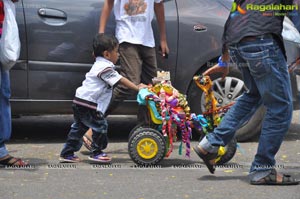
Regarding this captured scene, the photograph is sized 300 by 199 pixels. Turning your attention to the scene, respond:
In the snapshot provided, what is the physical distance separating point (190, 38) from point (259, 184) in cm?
204

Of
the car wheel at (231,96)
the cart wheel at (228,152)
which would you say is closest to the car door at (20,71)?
the car wheel at (231,96)

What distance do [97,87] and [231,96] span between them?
4.95ft

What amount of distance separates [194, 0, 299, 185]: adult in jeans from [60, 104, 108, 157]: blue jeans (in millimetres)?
1010

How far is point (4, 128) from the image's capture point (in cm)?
595

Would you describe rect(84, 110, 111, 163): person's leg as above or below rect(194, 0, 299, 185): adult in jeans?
below

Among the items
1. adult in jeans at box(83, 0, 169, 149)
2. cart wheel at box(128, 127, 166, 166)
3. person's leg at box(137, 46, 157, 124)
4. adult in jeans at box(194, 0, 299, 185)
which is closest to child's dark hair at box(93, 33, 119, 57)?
adult in jeans at box(83, 0, 169, 149)

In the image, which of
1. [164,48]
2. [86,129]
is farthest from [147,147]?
[164,48]

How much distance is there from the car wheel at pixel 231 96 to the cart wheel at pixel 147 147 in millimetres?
1145

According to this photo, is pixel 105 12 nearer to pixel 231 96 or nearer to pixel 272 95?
pixel 231 96

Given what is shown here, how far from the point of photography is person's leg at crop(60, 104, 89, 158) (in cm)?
607

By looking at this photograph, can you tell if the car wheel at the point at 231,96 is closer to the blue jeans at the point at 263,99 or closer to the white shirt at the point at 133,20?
the white shirt at the point at 133,20

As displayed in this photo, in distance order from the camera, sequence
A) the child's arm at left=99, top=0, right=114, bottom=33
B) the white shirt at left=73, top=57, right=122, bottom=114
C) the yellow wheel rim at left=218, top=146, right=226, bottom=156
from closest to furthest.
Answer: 1. the yellow wheel rim at left=218, top=146, right=226, bottom=156
2. the white shirt at left=73, top=57, right=122, bottom=114
3. the child's arm at left=99, top=0, right=114, bottom=33

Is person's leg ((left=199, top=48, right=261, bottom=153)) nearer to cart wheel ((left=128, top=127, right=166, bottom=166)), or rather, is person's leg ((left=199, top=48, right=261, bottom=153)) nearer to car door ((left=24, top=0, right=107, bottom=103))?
cart wheel ((left=128, top=127, right=166, bottom=166))

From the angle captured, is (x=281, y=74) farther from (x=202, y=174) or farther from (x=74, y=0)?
(x=74, y=0)
